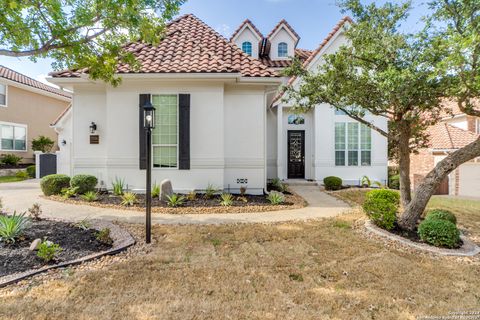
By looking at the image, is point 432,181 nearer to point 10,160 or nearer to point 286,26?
point 286,26

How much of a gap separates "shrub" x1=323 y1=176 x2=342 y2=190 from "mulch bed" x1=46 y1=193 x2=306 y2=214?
3402mm

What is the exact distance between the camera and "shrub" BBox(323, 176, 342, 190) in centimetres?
1176

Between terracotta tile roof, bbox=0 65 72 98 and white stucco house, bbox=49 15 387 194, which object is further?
terracotta tile roof, bbox=0 65 72 98

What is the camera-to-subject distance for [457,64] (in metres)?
4.13

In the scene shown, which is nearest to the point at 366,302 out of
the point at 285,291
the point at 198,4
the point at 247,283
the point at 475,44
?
the point at 285,291

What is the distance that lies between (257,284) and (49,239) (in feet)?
12.6

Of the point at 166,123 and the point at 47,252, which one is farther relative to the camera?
the point at 166,123

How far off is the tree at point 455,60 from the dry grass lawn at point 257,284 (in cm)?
164

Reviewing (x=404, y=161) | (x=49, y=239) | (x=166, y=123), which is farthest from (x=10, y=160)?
(x=404, y=161)

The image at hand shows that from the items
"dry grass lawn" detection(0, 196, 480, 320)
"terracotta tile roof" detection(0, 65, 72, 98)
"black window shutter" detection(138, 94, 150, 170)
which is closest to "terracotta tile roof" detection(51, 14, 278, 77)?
"black window shutter" detection(138, 94, 150, 170)

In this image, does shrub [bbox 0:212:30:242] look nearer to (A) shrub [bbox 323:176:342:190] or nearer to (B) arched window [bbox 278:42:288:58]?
(A) shrub [bbox 323:176:342:190]

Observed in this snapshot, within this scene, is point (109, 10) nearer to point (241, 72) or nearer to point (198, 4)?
point (241, 72)

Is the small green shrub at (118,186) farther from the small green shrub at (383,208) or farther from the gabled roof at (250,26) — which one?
the gabled roof at (250,26)

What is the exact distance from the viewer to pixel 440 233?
4.81m
